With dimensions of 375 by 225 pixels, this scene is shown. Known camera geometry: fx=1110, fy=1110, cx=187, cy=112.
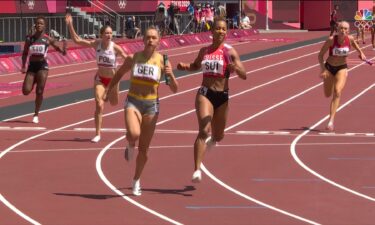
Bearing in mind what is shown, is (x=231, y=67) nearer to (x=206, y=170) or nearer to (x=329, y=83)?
(x=206, y=170)

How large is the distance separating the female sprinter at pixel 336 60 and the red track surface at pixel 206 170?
79 cm

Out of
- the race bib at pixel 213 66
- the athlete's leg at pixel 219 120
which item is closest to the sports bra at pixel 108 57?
the athlete's leg at pixel 219 120

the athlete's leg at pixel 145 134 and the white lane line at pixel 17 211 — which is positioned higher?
the athlete's leg at pixel 145 134

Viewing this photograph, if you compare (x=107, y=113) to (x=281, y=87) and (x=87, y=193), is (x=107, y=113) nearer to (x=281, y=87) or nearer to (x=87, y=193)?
(x=281, y=87)

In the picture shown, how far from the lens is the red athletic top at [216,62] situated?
13.1 metres

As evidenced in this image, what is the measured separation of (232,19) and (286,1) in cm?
1167

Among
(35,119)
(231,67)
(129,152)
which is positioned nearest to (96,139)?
(35,119)

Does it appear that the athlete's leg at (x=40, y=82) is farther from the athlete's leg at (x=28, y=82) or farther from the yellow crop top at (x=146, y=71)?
the yellow crop top at (x=146, y=71)

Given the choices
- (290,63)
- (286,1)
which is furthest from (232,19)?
(290,63)

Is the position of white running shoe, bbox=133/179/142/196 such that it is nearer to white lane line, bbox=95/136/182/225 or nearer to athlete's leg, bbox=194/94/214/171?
white lane line, bbox=95/136/182/225

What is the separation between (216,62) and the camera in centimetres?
1314

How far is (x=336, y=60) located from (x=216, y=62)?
679 centimetres

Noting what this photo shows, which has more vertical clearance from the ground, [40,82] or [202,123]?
[202,123]

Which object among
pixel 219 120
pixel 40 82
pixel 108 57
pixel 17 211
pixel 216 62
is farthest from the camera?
pixel 40 82
